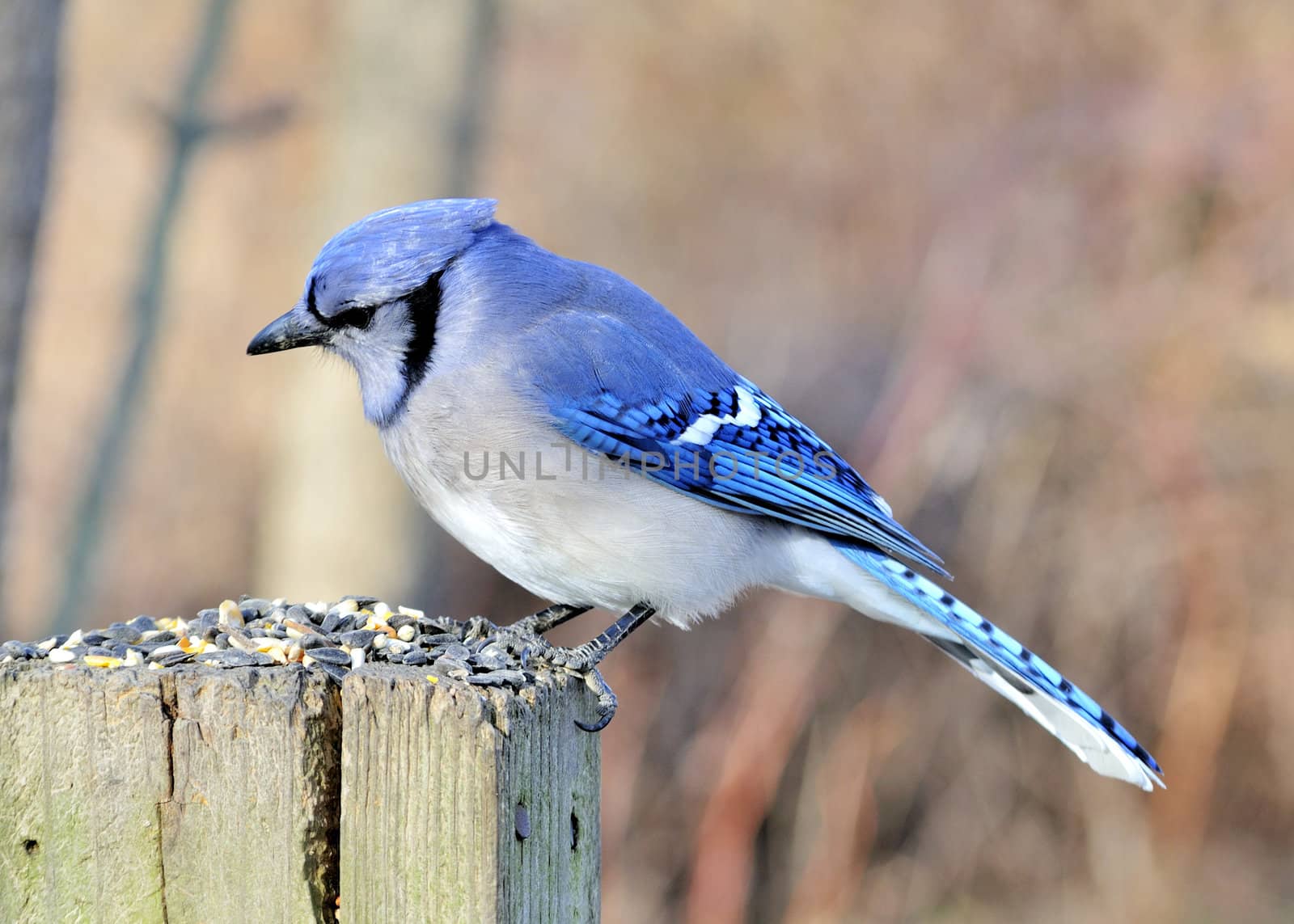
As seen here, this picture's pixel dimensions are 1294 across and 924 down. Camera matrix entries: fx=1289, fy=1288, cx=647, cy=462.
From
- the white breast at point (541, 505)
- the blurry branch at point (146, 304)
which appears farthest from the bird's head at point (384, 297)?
the blurry branch at point (146, 304)

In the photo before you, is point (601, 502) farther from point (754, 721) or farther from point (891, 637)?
point (891, 637)

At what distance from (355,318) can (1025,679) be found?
171 cm

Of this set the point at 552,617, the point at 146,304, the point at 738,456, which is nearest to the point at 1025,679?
the point at 738,456

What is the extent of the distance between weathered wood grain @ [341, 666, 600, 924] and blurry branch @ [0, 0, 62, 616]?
1.90 m

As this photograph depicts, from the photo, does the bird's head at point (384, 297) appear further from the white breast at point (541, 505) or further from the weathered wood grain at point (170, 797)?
the weathered wood grain at point (170, 797)

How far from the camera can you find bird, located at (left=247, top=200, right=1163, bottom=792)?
2.68 m

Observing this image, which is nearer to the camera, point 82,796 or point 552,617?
point 82,796

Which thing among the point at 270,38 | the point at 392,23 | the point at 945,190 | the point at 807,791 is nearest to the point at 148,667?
the point at 807,791

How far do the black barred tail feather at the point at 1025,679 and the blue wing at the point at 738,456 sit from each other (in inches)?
2.7

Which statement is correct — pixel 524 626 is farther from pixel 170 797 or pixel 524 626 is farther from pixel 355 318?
pixel 170 797

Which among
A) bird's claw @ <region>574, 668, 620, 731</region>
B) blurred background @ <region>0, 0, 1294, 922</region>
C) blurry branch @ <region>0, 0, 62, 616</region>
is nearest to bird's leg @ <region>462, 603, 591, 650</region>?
bird's claw @ <region>574, 668, 620, 731</region>

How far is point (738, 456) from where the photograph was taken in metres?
3.04

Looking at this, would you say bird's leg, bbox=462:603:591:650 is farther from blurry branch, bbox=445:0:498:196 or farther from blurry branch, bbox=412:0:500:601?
blurry branch, bbox=445:0:498:196

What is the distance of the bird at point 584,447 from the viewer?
2.68 m
